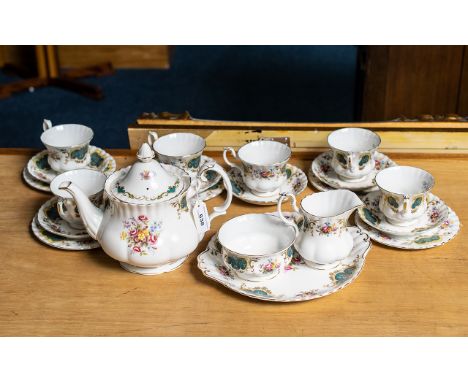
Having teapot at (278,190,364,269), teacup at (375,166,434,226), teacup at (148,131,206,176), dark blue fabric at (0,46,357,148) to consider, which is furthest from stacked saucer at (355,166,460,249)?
dark blue fabric at (0,46,357,148)

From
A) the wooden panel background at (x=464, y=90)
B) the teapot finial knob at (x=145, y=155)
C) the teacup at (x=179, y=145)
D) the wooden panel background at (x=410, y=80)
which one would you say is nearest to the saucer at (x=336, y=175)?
the teacup at (x=179, y=145)

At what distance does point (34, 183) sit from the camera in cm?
171

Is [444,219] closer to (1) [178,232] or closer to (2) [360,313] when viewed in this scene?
(2) [360,313]

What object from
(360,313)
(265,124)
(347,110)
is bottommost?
(347,110)

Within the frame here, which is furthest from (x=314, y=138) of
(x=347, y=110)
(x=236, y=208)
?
(x=347, y=110)

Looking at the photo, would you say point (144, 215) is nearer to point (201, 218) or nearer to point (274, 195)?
point (201, 218)

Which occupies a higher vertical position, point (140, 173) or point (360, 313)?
point (140, 173)

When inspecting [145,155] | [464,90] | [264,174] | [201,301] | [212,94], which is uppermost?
[145,155]

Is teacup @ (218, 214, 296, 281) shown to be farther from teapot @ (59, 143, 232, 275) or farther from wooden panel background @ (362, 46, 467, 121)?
wooden panel background @ (362, 46, 467, 121)

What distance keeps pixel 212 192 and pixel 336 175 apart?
292mm

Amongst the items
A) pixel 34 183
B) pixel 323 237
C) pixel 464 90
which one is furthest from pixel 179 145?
pixel 464 90

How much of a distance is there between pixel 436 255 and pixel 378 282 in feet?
0.51

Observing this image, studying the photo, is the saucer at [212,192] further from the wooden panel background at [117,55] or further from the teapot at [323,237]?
the wooden panel background at [117,55]

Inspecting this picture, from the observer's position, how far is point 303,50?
429 cm
